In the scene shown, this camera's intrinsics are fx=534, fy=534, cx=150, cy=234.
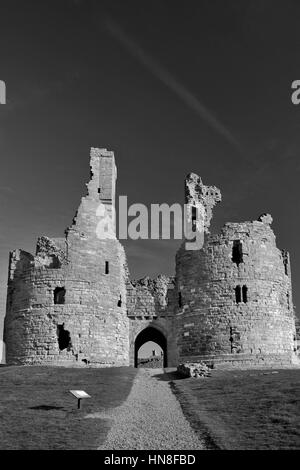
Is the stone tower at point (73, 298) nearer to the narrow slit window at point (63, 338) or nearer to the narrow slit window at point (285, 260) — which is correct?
the narrow slit window at point (63, 338)

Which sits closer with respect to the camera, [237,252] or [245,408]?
[245,408]

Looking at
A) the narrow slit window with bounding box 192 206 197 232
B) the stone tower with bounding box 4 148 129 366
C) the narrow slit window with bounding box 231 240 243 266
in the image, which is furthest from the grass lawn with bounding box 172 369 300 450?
the narrow slit window with bounding box 192 206 197 232

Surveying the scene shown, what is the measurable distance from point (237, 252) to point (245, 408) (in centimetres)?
1904

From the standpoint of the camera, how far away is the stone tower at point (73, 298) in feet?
110

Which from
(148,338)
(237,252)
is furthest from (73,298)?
(237,252)

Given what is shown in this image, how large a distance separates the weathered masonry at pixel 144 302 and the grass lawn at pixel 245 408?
7.21 m

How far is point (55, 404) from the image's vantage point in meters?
19.2

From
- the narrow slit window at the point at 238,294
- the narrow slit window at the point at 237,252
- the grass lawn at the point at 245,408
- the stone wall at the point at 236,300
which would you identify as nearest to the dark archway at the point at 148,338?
the stone wall at the point at 236,300

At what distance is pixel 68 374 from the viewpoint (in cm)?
2767

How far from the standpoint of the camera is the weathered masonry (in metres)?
33.7

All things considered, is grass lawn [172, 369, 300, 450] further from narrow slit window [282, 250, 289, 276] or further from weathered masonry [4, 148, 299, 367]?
narrow slit window [282, 250, 289, 276]

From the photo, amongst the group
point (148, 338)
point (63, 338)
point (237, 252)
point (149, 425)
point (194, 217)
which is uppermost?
point (194, 217)

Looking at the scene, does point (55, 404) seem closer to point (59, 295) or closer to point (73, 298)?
point (73, 298)
